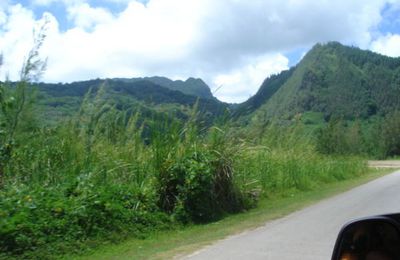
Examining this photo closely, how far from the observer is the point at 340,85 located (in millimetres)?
166000

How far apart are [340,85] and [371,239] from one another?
169 m

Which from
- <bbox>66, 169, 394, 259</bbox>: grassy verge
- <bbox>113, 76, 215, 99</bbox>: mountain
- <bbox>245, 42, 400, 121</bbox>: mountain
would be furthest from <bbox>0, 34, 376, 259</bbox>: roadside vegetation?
<bbox>245, 42, 400, 121</bbox>: mountain

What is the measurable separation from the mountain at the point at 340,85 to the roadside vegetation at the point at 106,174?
12010 centimetres

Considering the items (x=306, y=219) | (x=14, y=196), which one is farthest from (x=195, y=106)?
(x=14, y=196)

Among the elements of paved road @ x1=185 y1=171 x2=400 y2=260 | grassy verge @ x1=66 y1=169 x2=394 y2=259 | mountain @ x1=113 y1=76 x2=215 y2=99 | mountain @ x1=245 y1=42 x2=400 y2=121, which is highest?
mountain @ x1=245 y1=42 x2=400 y2=121

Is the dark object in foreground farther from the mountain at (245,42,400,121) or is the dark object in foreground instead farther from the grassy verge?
the mountain at (245,42,400,121)

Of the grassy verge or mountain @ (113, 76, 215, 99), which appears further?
mountain @ (113, 76, 215, 99)

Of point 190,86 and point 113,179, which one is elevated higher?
point 190,86

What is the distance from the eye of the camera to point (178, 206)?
12914 mm

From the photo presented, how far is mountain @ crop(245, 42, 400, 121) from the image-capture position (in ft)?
490

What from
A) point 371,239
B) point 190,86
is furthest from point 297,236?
point 190,86

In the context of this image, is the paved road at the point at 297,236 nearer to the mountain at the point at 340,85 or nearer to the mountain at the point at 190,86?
the mountain at the point at 190,86

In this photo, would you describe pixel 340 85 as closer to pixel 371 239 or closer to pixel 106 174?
pixel 106 174

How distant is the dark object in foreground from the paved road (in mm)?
5190
